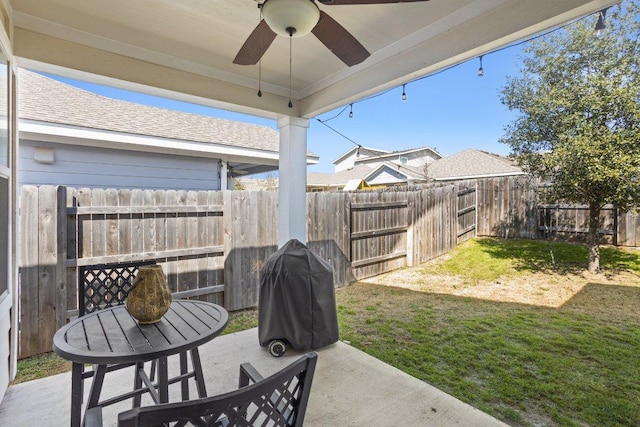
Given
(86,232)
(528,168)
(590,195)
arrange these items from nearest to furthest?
(86,232)
(590,195)
(528,168)

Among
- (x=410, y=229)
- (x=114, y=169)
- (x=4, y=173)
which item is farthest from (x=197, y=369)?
(x=410, y=229)

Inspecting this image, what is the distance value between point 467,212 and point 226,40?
7.18 metres

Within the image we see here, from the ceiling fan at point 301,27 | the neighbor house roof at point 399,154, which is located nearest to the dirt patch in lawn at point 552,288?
the ceiling fan at point 301,27

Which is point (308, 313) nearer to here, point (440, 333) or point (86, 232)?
point (440, 333)

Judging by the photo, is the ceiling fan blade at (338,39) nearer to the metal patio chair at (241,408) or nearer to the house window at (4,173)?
the metal patio chair at (241,408)

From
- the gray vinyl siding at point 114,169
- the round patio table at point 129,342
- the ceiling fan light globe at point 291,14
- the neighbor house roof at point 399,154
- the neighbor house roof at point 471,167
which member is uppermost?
the neighbor house roof at point 399,154

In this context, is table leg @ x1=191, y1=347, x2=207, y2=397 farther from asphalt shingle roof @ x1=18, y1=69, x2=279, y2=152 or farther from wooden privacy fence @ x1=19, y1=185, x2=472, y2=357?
asphalt shingle roof @ x1=18, y1=69, x2=279, y2=152

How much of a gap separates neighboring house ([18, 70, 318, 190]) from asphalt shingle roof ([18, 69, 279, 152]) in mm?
10

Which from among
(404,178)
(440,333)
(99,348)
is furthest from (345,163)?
(99,348)

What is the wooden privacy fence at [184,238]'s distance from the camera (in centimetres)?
289

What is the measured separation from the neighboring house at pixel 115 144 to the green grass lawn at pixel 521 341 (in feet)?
8.79

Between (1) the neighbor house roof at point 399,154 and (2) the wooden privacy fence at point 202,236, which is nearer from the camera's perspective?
(2) the wooden privacy fence at point 202,236

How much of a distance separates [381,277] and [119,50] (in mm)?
4863

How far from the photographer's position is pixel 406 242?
20.9 ft
